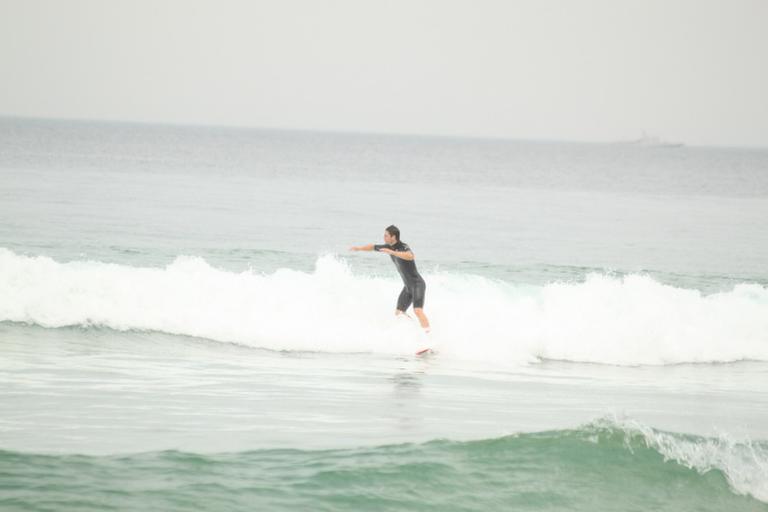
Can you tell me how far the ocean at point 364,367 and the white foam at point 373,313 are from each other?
5 centimetres

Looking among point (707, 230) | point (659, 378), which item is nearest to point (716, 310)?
point (659, 378)

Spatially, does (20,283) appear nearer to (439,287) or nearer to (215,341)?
(215,341)

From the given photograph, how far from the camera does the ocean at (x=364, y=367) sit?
7.78 m

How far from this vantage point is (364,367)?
13594 mm

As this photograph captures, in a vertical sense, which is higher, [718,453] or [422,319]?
[422,319]

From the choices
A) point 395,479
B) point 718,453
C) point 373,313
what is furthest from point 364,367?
point 718,453

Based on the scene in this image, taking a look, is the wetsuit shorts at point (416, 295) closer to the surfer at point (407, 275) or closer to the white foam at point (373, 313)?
the surfer at point (407, 275)

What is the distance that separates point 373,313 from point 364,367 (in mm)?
3517

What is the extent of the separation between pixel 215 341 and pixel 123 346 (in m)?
1.61

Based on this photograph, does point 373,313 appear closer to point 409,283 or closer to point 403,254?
point 409,283

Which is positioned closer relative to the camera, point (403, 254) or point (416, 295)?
point (403, 254)

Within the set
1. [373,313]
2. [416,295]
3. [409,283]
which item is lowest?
[373,313]

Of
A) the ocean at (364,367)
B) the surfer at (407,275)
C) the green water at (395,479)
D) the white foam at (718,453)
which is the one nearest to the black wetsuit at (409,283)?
the surfer at (407,275)

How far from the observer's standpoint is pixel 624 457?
853cm
